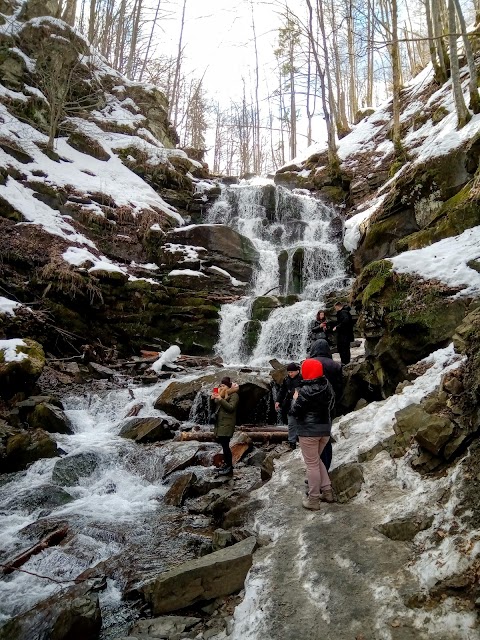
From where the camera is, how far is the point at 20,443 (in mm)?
7219

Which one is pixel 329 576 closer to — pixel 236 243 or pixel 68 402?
pixel 68 402

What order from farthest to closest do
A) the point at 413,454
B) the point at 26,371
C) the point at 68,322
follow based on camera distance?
the point at 68,322, the point at 26,371, the point at 413,454

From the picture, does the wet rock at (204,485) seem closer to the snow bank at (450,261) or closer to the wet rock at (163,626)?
the wet rock at (163,626)

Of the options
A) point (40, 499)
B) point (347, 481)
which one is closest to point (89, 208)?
point (40, 499)

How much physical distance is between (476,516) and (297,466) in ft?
10.9

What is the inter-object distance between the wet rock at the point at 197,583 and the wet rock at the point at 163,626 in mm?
135

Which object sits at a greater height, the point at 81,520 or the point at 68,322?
the point at 68,322

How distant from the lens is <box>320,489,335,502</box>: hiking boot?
480 centimetres

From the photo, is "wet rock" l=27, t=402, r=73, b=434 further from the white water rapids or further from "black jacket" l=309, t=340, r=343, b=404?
"black jacket" l=309, t=340, r=343, b=404

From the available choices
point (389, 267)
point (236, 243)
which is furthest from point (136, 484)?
point (236, 243)

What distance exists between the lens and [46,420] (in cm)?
859

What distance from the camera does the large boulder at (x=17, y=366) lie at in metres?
8.83

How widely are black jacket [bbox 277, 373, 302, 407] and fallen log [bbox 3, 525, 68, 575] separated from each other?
13.0 feet

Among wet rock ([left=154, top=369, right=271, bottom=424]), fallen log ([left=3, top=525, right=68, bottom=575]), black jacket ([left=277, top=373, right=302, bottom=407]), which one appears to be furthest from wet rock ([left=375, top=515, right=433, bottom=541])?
wet rock ([left=154, top=369, right=271, bottom=424])
